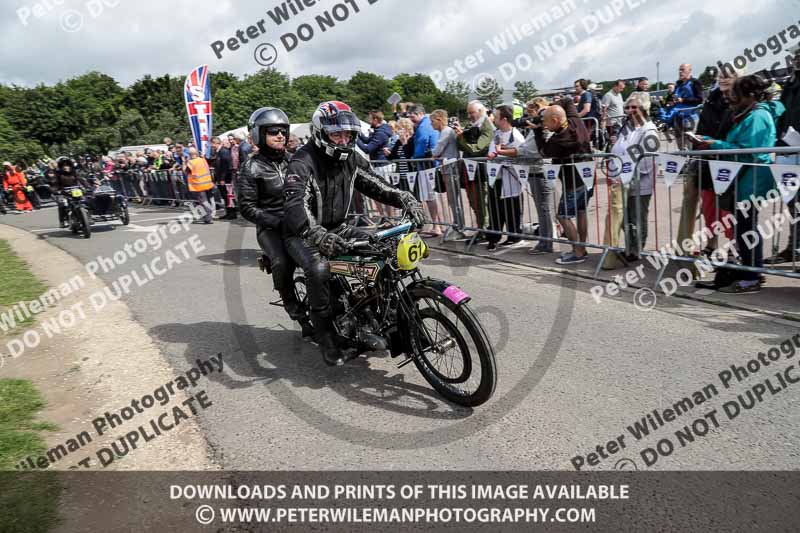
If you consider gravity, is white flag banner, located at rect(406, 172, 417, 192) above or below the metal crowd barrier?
above

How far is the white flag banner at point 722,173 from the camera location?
18.8 ft

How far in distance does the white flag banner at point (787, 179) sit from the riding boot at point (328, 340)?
436 centimetres

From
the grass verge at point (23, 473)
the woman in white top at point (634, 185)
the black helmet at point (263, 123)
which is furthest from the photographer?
the woman in white top at point (634, 185)

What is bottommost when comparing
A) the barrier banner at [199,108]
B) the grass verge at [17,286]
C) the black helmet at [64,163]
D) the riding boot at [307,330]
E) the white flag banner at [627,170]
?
the riding boot at [307,330]

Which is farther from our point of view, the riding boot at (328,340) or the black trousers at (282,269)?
the black trousers at (282,269)

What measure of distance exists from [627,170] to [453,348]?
4254 mm

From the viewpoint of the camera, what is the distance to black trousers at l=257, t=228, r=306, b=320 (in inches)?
208

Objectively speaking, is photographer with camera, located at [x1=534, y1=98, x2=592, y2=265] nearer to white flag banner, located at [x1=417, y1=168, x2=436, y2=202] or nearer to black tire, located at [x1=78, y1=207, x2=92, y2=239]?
white flag banner, located at [x1=417, y1=168, x2=436, y2=202]

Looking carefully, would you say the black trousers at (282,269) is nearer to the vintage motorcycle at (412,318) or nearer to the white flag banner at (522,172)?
the vintage motorcycle at (412,318)

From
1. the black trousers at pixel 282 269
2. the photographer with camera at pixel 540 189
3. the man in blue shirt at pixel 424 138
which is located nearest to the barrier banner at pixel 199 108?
the man in blue shirt at pixel 424 138

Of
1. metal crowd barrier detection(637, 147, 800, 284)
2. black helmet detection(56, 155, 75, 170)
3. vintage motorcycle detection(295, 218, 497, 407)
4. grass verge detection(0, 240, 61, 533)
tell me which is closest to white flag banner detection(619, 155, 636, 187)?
metal crowd barrier detection(637, 147, 800, 284)

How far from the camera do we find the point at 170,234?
1402 cm

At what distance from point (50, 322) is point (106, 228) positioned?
10.6 m

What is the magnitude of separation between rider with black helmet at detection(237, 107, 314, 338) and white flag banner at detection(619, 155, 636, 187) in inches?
160
